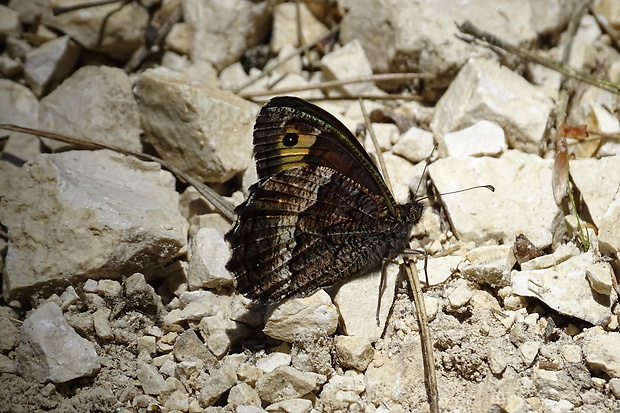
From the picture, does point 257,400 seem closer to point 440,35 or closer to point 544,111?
point 544,111

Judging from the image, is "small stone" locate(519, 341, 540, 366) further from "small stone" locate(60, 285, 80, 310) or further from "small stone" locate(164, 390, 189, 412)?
"small stone" locate(60, 285, 80, 310)

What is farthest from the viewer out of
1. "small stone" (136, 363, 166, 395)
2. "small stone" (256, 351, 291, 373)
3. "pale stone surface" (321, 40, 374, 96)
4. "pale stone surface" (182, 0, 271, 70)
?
"pale stone surface" (182, 0, 271, 70)

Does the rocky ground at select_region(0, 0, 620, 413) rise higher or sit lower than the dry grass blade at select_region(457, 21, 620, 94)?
lower

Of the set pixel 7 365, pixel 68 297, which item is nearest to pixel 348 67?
pixel 68 297

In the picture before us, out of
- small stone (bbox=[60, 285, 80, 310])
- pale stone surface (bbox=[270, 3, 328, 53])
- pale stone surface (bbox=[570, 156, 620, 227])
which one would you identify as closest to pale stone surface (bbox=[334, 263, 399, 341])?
pale stone surface (bbox=[570, 156, 620, 227])

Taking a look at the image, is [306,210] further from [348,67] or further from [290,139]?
[348,67]

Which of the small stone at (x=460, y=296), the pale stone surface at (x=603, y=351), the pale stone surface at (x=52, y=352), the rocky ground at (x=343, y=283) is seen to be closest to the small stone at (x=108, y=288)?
the rocky ground at (x=343, y=283)

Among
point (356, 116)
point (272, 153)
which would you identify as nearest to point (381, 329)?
point (272, 153)
